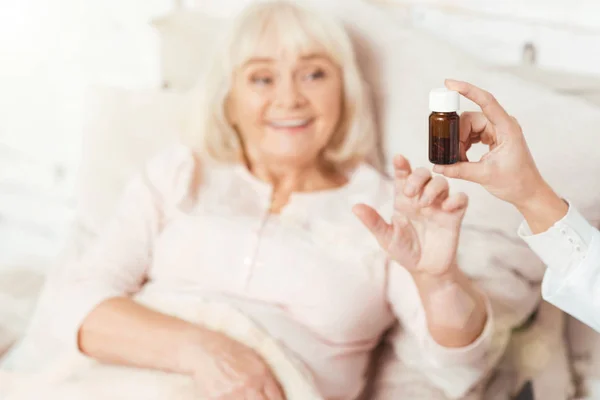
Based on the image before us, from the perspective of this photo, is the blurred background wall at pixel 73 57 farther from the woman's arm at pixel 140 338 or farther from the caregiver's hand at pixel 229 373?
the caregiver's hand at pixel 229 373

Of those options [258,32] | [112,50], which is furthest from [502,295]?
[112,50]

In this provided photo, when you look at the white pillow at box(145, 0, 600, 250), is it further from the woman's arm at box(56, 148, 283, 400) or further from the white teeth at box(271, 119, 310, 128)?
the woman's arm at box(56, 148, 283, 400)

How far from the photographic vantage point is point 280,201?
3.75 feet

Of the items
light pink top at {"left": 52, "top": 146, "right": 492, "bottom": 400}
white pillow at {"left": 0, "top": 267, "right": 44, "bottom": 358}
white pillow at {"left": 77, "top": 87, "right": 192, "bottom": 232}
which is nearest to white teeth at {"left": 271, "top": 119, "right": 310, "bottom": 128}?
light pink top at {"left": 52, "top": 146, "right": 492, "bottom": 400}

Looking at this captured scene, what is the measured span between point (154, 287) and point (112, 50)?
852 mm

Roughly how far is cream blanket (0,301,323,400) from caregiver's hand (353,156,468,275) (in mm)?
239

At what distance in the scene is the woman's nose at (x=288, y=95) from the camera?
1084 millimetres

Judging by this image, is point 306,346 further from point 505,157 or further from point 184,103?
point 184,103

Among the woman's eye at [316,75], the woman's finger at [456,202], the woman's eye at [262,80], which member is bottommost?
the woman's finger at [456,202]

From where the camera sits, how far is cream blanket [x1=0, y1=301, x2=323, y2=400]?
36.2 inches

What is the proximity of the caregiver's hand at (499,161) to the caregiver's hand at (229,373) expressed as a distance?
16.7 inches

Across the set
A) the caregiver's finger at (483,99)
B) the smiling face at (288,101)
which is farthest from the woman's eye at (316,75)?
the caregiver's finger at (483,99)

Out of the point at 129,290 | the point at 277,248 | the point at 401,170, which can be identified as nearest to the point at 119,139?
the point at 129,290

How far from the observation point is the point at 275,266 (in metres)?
1.04
